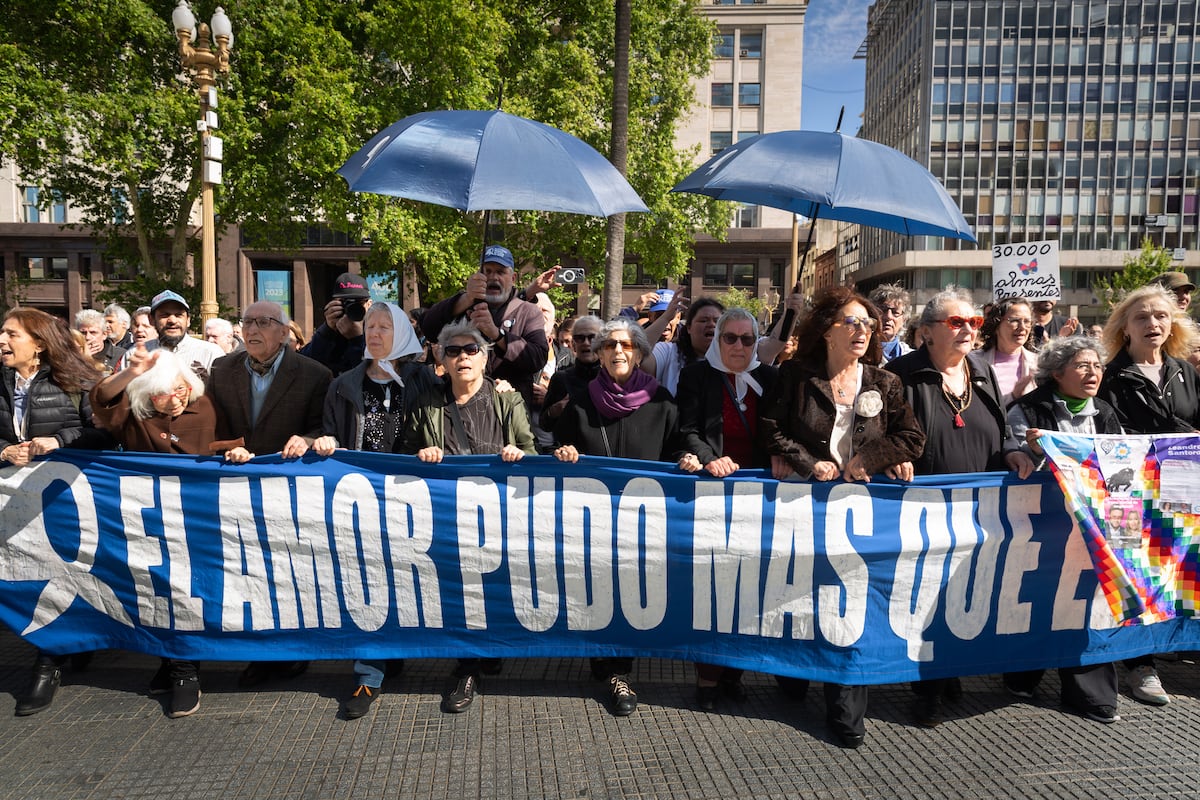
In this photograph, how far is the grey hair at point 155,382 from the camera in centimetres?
363

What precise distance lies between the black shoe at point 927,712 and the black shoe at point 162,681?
366cm

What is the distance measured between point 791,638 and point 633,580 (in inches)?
31.9

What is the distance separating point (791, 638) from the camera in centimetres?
355

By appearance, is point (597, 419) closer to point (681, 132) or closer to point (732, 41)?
point (681, 132)

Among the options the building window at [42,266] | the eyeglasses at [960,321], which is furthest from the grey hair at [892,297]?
the building window at [42,266]

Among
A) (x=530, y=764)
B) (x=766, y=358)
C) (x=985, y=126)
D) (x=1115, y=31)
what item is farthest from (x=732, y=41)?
(x=530, y=764)

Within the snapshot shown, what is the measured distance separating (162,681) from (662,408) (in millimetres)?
2884

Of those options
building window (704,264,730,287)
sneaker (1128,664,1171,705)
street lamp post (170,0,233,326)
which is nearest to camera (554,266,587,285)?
sneaker (1128,664,1171,705)

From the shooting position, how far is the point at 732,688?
3.70 meters

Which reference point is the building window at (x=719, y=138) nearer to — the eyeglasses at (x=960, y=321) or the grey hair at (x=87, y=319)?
the grey hair at (x=87, y=319)

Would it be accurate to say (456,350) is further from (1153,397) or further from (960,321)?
(1153,397)

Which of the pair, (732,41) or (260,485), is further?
(732,41)

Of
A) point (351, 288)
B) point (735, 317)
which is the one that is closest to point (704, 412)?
point (735, 317)

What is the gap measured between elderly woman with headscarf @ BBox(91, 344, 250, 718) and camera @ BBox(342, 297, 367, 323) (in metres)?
1.30
